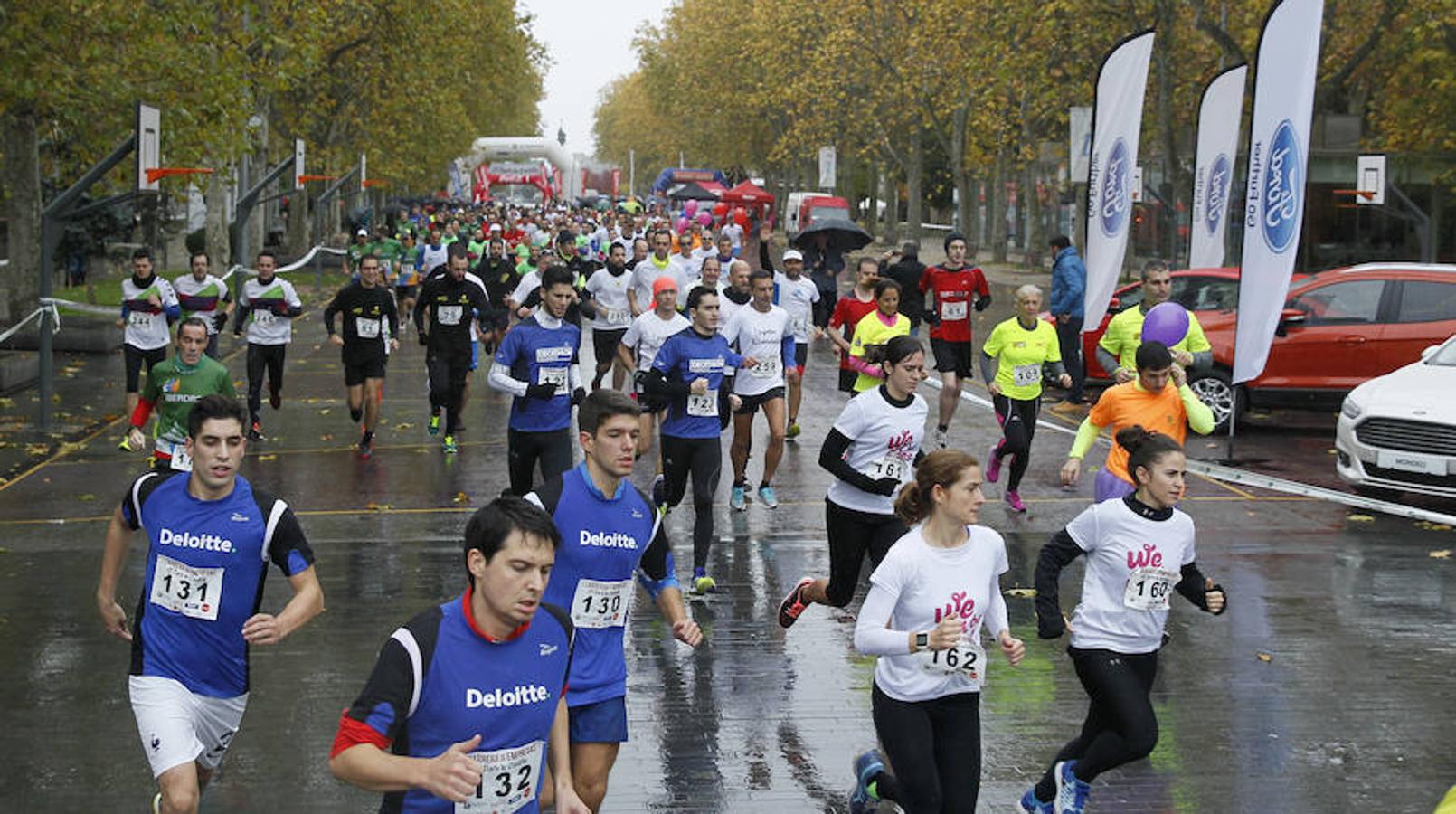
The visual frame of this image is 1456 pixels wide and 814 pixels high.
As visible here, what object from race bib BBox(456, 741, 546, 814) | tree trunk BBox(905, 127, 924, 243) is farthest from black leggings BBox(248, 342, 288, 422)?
tree trunk BBox(905, 127, 924, 243)

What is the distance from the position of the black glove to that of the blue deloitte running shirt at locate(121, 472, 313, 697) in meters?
3.36

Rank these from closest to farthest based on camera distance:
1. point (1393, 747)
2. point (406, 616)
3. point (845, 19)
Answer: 1. point (1393, 747)
2. point (406, 616)
3. point (845, 19)

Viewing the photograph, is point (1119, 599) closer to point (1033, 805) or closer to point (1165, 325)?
point (1033, 805)

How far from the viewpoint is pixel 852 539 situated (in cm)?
920

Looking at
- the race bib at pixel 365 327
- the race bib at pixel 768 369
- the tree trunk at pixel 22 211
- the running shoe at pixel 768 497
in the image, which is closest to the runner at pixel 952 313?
the running shoe at pixel 768 497

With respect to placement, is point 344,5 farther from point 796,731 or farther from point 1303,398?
point 796,731

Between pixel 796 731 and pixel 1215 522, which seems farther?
pixel 1215 522

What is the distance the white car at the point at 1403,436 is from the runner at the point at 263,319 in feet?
32.6

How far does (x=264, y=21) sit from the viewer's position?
34.2 metres

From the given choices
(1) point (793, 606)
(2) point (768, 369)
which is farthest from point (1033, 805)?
(2) point (768, 369)

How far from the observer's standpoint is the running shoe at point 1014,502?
1434cm

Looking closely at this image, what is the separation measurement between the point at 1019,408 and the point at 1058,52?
82.7ft

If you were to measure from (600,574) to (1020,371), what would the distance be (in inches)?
329

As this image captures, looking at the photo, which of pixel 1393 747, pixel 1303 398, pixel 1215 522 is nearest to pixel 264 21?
pixel 1303 398
